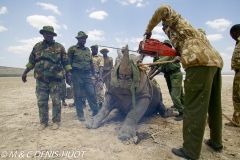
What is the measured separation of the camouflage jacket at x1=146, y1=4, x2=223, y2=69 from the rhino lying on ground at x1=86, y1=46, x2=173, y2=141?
0.81 meters

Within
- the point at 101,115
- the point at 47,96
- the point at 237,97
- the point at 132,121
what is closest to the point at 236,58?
the point at 237,97

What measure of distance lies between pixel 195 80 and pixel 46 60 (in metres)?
3.22

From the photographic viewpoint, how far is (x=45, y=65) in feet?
12.6

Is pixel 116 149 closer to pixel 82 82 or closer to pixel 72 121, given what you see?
→ pixel 72 121

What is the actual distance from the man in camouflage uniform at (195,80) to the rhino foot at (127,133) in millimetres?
815

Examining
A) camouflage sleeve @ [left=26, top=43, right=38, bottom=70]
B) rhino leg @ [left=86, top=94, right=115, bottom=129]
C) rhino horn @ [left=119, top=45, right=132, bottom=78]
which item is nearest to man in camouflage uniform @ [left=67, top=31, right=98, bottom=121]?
rhino leg @ [left=86, top=94, right=115, bottom=129]

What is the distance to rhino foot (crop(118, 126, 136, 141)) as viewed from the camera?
305 cm

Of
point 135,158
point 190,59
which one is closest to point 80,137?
point 135,158

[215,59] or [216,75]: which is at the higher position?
[215,59]

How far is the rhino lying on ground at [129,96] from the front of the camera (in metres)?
3.17

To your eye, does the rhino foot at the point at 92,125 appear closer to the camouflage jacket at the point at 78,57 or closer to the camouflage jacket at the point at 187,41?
the camouflage jacket at the point at 78,57

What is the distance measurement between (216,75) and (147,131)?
1.79 metres

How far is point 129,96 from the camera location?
369 centimetres

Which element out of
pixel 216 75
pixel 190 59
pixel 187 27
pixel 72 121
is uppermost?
pixel 187 27
